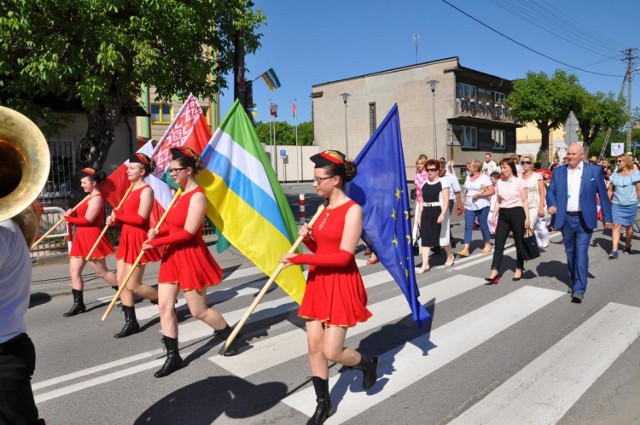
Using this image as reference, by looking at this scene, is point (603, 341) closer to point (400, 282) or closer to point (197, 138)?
point (400, 282)

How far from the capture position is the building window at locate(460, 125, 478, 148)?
39562 mm

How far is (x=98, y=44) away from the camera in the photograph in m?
9.56

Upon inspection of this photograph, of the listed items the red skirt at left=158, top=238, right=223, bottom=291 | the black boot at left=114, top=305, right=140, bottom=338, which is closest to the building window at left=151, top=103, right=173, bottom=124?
the black boot at left=114, top=305, right=140, bottom=338

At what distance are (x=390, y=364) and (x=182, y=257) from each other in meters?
2.08

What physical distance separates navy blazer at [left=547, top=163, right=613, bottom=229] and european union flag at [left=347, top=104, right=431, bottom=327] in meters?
3.36

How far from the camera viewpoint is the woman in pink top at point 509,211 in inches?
287

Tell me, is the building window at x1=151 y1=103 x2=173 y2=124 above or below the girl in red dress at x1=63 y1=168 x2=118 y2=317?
above

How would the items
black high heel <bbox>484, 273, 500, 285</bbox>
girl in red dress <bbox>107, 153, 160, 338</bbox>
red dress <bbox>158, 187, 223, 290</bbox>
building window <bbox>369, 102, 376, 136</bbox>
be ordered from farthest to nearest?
building window <bbox>369, 102, 376, 136</bbox>, black high heel <bbox>484, 273, 500, 285</bbox>, girl in red dress <bbox>107, 153, 160, 338</bbox>, red dress <bbox>158, 187, 223, 290</bbox>

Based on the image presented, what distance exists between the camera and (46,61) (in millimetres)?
9016

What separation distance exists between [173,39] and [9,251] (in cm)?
884

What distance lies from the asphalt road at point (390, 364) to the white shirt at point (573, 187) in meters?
1.22

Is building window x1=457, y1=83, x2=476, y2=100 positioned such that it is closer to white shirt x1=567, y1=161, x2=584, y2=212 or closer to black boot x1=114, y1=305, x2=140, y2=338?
white shirt x1=567, y1=161, x2=584, y2=212

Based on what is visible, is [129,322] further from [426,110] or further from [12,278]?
[426,110]

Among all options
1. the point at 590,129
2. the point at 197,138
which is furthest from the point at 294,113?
the point at 197,138
